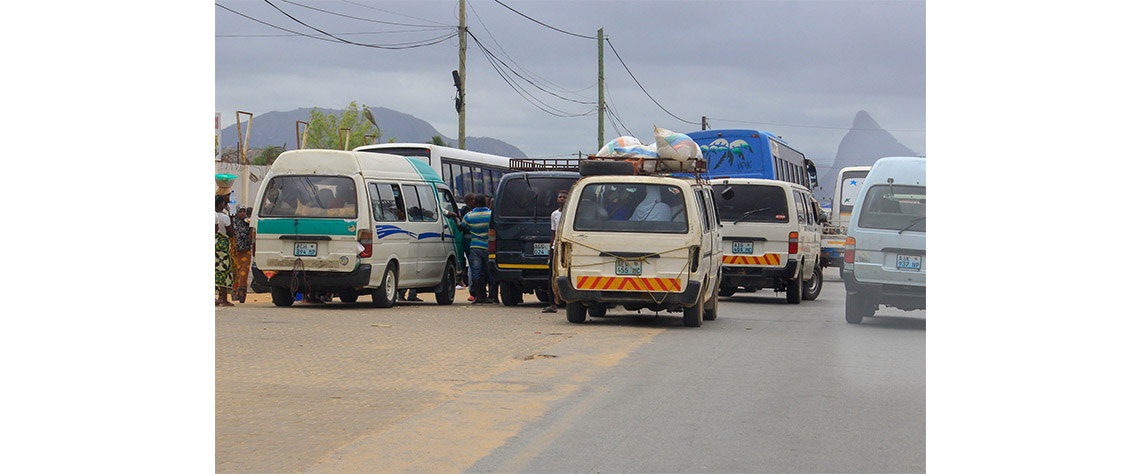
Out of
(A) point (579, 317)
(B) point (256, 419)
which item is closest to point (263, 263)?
(A) point (579, 317)

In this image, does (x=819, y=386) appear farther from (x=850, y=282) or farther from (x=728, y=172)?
(x=728, y=172)

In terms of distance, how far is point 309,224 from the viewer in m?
15.2

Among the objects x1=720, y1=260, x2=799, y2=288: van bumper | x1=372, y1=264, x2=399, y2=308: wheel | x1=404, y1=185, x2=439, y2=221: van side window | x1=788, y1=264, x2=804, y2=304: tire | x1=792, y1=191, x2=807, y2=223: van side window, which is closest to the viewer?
x1=372, y1=264, x2=399, y2=308: wheel

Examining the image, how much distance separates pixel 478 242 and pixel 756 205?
4.44 m

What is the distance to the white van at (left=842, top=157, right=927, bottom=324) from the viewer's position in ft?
42.3

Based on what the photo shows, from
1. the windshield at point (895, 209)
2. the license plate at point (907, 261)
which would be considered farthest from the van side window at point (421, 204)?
the license plate at point (907, 261)

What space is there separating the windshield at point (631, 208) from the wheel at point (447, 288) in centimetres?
491

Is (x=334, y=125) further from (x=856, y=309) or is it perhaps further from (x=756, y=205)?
(x=856, y=309)

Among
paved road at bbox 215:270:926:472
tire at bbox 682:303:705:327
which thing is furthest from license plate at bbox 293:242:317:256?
tire at bbox 682:303:705:327

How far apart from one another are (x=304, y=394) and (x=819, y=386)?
375 centimetres

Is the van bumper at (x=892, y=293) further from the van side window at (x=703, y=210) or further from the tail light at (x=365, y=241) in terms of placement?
the tail light at (x=365, y=241)

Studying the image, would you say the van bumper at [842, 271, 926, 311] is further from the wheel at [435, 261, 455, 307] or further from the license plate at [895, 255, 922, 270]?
the wheel at [435, 261, 455, 307]

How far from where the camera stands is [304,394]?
26.5ft

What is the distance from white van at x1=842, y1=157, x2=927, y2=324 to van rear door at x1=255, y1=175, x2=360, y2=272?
6.39 meters
